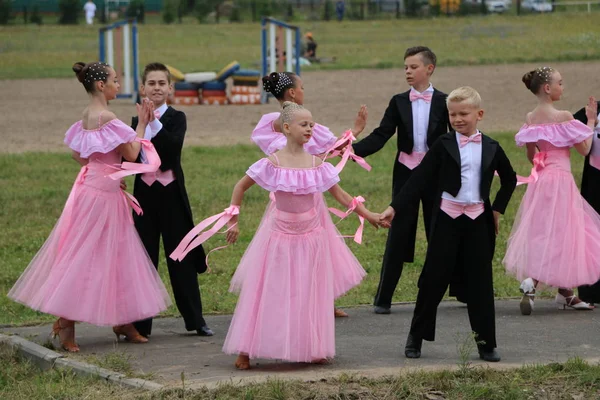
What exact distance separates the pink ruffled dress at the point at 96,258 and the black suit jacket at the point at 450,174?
6.31ft

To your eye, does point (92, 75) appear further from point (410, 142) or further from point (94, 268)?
point (410, 142)

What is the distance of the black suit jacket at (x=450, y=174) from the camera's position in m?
7.66

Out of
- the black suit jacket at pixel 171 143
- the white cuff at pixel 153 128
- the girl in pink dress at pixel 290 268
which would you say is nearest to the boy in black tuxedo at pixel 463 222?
the girl in pink dress at pixel 290 268

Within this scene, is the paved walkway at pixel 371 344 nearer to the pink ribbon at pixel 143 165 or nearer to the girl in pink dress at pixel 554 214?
the girl in pink dress at pixel 554 214

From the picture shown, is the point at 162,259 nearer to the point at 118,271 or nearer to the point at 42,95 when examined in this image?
the point at 118,271

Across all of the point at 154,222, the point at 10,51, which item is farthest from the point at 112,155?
the point at 10,51

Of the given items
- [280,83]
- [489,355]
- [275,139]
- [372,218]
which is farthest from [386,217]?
[280,83]

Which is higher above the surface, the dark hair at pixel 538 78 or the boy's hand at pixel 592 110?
the dark hair at pixel 538 78

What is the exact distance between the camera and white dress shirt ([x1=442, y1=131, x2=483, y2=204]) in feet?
25.1

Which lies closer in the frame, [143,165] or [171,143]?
[143,165]

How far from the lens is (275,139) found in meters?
8.87

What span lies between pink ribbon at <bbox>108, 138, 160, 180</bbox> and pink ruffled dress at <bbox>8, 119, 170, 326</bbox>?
0.11ft

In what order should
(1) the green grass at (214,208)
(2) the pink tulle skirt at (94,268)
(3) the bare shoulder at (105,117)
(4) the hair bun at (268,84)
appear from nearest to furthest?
(2) the pink tulle skirt at (94,268) < (3) the bare shoulder at (105,117) < (4) the hair bun at (268,84) < (1) the green grass at (214,208)

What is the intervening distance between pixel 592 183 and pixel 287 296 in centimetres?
354
